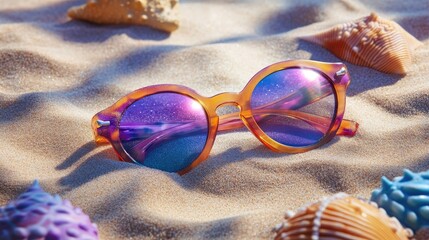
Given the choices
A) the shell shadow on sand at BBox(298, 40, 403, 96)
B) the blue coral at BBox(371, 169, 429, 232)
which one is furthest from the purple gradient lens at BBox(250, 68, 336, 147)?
the blue coral at BBox(371, 169, 429, 232)

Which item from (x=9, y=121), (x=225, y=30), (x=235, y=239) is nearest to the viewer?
(x=235, y=239)

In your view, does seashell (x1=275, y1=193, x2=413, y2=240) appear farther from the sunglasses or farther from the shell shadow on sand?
the shell shadow on sand

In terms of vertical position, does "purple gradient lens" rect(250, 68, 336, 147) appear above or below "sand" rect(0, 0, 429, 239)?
above

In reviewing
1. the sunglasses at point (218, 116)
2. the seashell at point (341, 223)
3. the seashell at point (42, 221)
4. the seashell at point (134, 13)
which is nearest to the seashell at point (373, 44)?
the sunglasses at point (218, 116)

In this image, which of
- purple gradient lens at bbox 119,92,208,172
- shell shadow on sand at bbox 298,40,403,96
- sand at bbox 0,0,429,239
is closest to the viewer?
sand at bbox 0,0,429,239

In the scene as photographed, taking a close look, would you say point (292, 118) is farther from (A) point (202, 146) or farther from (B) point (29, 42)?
(B) point (29, 42)

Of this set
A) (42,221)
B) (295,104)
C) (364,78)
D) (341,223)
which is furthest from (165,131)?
(364,78)

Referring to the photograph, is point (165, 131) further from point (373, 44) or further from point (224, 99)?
point (373, 44)

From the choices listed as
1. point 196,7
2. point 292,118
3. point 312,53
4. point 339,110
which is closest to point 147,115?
point 292,118
